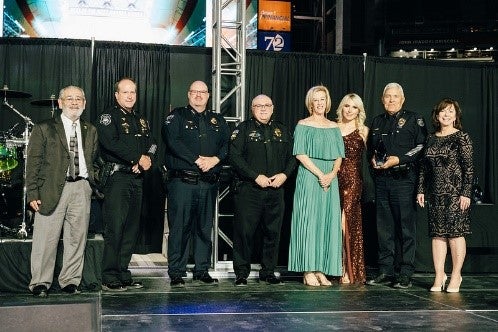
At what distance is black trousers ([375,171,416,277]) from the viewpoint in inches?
221

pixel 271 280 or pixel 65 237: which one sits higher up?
pixel 65 237

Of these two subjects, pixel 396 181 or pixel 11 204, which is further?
pixel 11 204

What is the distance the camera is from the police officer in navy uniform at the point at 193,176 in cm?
546

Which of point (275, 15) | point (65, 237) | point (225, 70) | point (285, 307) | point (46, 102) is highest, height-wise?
point (275, 15)

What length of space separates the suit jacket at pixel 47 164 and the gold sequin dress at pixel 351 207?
2333 millimetres

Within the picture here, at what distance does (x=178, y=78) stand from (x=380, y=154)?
8.41 ft

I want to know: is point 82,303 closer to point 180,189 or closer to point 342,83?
point 180,189

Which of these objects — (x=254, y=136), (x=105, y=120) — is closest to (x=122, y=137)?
(x=105, y=120)

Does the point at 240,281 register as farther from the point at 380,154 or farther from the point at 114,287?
the point at 380,154

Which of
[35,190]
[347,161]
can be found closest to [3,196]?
[35,190]

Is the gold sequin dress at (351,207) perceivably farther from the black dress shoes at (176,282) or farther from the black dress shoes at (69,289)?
the black dress shoes at (69,289)

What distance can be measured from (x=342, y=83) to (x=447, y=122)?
7.81ft

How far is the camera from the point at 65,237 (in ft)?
16.5

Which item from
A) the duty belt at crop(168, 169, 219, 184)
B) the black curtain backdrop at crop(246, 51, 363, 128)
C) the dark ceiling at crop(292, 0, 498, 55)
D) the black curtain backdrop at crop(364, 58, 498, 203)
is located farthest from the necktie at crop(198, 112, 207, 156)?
the dark ceiling at crop(292, 0, 498, 55)
